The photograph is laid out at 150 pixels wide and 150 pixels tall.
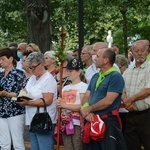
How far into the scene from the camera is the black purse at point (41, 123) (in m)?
8.02

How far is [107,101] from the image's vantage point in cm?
720

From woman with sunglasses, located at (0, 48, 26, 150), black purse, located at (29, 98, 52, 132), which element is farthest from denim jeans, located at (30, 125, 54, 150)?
woman with sunglasses, located at (0, 48, 26, 150)

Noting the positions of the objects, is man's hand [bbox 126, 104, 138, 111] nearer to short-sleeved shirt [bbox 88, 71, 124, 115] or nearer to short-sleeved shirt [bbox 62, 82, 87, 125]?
short-sleeved shirt [bbox 88, 71, 124, 115]

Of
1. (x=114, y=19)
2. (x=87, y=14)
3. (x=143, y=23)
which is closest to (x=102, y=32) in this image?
(x=114, y=19)

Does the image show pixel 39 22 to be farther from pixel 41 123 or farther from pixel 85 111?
pixel 85 111

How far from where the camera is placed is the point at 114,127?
7.31 metres

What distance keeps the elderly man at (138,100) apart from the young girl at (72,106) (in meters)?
0.70

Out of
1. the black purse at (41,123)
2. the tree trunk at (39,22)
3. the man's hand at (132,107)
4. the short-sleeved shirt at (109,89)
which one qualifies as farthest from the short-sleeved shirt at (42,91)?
the tree trunk at (39,22)

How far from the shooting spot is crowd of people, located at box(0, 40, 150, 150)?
7.32 metres

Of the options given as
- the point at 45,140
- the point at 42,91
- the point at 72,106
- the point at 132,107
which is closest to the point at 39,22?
the point at 42,91

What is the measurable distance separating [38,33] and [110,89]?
6804 mm

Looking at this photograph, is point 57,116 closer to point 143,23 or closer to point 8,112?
point 8,112

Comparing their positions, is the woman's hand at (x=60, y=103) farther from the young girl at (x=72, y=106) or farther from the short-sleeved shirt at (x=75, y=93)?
the short-sleeved shirt at (x=75, y=93)

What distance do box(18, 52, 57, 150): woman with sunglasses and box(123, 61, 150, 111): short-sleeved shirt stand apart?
1241mm
